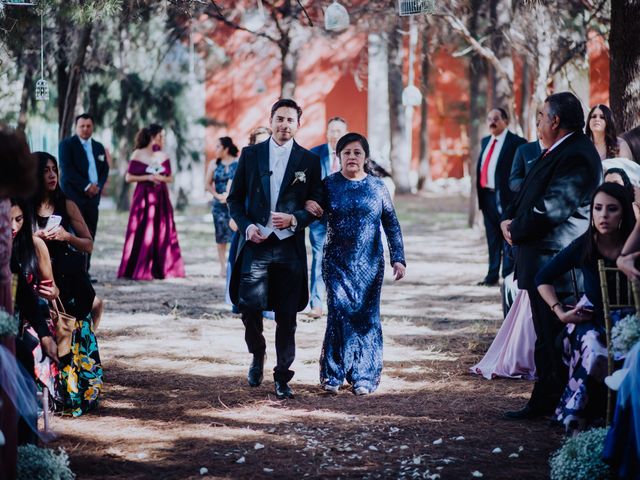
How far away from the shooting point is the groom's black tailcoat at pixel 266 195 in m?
7.59

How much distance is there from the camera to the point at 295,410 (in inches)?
286

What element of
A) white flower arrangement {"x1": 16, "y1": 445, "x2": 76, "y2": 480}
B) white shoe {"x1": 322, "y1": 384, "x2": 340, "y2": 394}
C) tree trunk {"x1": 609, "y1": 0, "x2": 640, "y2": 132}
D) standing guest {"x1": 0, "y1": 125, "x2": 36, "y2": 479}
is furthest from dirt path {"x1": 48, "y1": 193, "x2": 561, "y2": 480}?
tree trunk {"x1": 609, "y1": 0, "x2": 640, "y2": 132}

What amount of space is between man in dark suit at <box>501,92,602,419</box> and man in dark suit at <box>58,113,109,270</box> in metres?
7.53

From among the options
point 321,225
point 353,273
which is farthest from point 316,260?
point 353,273

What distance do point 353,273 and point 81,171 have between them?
653cm

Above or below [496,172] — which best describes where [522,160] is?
above

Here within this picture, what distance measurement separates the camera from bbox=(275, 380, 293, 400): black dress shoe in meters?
7.60

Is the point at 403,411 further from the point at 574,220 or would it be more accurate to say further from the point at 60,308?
the point at 60,308

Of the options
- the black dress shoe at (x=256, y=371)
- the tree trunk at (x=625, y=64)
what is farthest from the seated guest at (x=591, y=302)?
the tree trunk at (x=625, y=64)

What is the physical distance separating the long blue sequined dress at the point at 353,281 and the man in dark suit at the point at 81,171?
613 centimetres

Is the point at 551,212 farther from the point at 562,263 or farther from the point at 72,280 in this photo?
the point at 72,280

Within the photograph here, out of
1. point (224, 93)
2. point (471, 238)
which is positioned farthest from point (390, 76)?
point (471, 238)

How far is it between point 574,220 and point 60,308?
3494 millimetres

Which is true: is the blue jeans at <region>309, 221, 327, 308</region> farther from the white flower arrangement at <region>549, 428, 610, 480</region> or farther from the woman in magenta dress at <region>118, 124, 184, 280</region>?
the white flower arrangement at <region>549, 428, 610, 480</region>
